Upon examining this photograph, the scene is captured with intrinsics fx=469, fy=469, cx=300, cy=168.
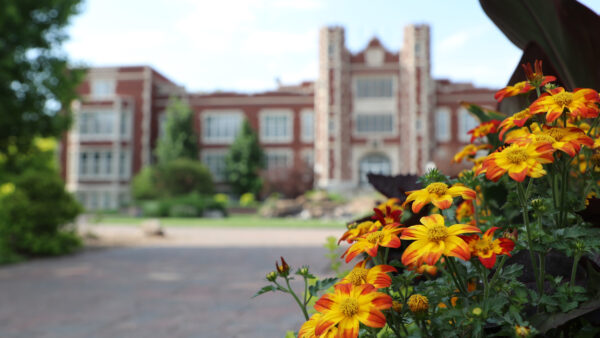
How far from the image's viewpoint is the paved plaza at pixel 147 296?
3.47 meters

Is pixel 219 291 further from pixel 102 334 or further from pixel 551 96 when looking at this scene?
pixel 551 96

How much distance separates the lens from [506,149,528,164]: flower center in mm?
842

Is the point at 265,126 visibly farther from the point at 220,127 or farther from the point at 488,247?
the point at 488,247

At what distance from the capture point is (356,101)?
3072cm

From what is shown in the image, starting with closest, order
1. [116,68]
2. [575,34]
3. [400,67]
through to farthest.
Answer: [575,34] < [400,67] < [116,68]

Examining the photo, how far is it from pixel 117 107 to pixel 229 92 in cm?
756

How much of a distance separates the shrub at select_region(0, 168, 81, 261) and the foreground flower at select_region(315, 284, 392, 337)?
26.0 ft

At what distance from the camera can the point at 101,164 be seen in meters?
32.1

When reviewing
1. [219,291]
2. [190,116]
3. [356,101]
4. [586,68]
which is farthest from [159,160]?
[586,68]

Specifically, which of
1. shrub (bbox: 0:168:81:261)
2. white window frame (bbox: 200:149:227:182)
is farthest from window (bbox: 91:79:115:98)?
shrub (bbox: 0:168:81:261)

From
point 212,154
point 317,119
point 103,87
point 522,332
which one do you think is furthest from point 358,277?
point 103,87

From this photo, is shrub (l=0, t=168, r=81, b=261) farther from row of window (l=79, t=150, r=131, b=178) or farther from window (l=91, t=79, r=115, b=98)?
window (l=91, t=79, r=115, b=98)

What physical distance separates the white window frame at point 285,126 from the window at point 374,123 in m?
4.66

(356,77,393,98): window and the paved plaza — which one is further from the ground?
(356,77,393,98): window
